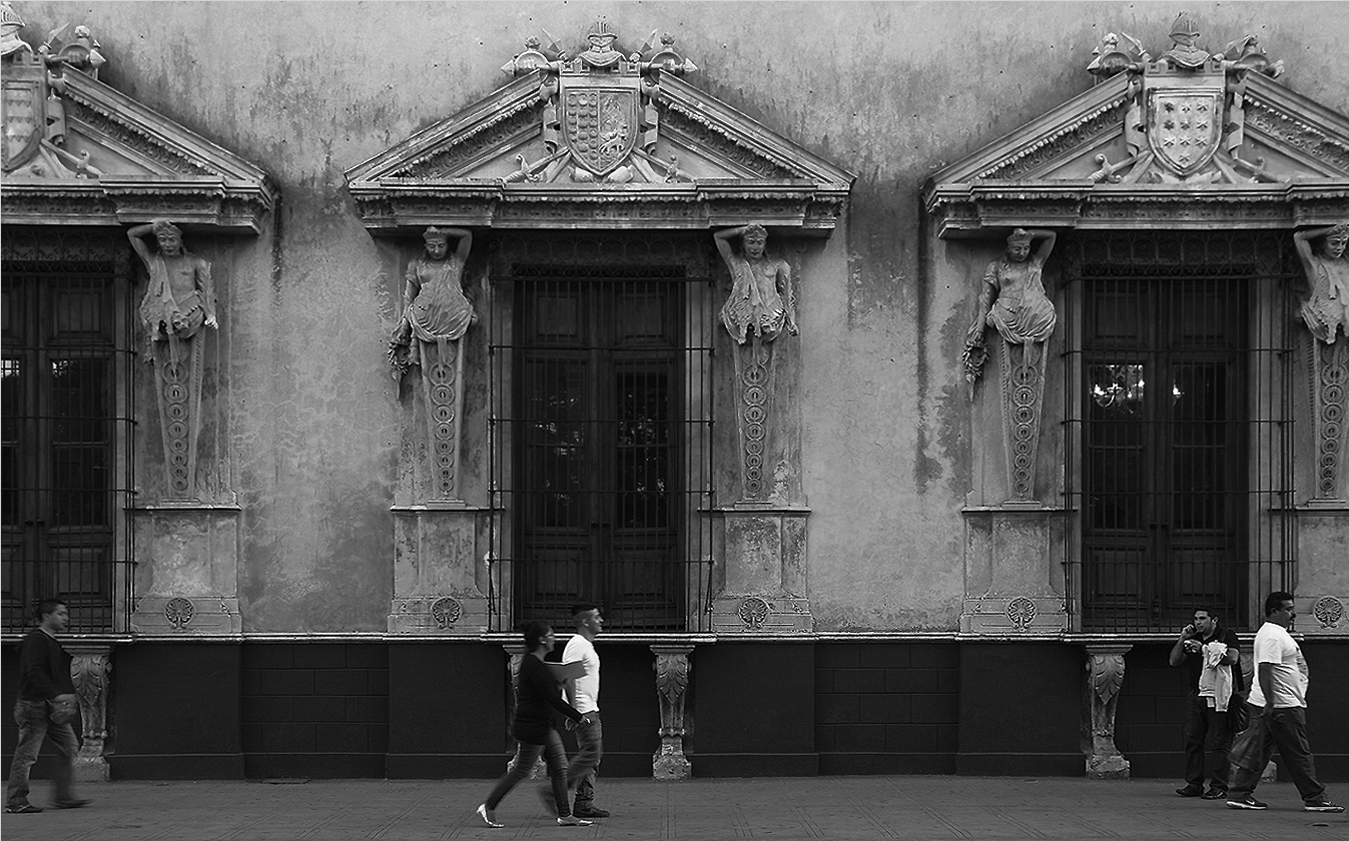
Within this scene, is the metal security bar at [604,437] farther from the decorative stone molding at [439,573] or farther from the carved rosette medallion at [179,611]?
the carved rosette medallion at [179,611]

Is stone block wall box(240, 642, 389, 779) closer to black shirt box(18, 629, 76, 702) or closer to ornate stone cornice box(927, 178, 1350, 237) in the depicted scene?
black shirt box(18, 629, 76, 702)

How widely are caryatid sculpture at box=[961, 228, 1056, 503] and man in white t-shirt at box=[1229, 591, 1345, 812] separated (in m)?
2.49

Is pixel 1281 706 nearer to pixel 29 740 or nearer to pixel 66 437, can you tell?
pixel 29 740

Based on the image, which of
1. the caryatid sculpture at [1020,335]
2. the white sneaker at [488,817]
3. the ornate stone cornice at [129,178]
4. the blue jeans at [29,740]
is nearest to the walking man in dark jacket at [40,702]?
the blue jeans at [29,740]

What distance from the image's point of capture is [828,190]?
1295 centimetres

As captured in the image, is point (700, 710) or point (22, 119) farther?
point (700, 710)

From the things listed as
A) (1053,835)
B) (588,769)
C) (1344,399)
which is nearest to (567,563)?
(588,769)

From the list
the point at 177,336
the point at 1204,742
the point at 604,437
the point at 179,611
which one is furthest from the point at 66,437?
the point at 1204,742

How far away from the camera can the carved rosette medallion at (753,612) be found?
1312cm

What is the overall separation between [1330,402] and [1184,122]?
269 cm

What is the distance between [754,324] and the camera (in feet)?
42.7

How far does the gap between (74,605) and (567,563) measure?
4240 millimetres

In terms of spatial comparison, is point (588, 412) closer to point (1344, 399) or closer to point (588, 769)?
point (588, 769)

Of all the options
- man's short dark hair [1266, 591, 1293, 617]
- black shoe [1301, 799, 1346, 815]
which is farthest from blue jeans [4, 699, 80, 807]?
black shoe [1301, 799, 1346, 815]
